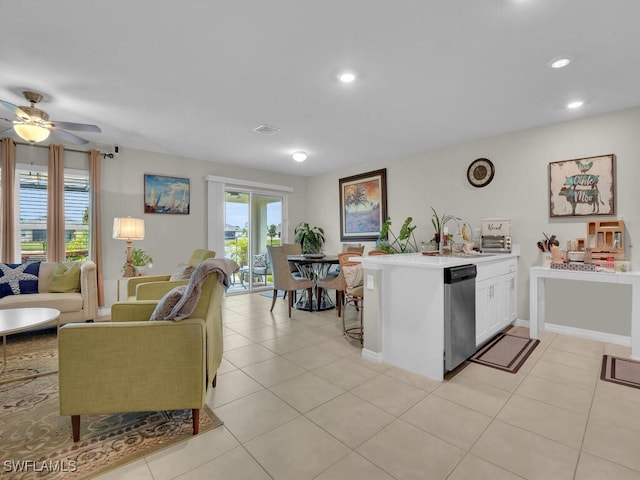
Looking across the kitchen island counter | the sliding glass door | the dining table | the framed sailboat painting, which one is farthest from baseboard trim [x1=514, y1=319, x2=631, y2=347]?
the framed sailboat painting

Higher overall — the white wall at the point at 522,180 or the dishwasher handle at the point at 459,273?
the white wall at the point at 522,180

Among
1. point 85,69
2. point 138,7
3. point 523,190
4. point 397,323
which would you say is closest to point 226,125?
point 85,69

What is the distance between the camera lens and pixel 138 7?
1765mm

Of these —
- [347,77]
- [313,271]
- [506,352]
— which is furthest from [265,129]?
[506,352]

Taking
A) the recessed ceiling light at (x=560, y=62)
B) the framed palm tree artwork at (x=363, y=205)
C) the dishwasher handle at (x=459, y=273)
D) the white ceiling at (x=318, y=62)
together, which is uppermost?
the white ceiling at (x=318, y=62)

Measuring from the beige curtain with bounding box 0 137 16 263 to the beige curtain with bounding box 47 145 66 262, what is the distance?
34cm

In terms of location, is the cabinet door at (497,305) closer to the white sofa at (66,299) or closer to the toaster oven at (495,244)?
the toaster oven at (495,244)

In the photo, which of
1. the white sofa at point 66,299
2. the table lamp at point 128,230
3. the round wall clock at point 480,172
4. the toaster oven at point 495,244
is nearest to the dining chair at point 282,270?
the table lamp at point 128,230

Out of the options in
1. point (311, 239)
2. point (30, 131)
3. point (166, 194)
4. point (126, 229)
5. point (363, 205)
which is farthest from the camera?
point (311, 239)

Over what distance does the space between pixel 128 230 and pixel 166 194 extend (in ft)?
4.02

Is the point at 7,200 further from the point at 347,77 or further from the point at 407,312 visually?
the point at 407,312

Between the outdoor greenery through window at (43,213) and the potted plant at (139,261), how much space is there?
2.23ft

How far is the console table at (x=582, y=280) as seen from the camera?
2795 millimetres

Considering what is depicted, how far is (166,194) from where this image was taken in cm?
501
